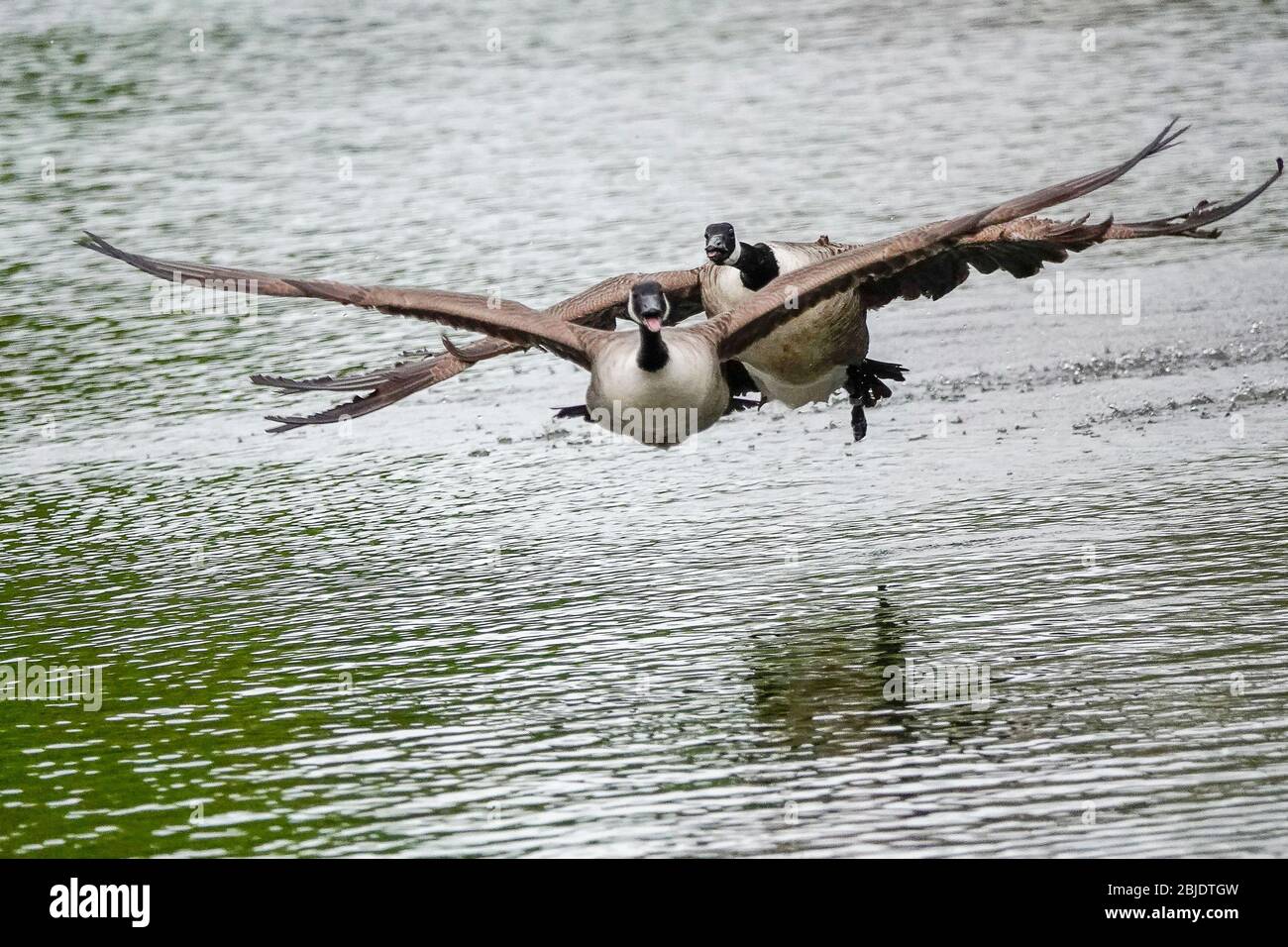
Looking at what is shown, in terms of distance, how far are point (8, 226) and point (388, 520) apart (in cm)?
968

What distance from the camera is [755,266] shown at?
39.2 ft

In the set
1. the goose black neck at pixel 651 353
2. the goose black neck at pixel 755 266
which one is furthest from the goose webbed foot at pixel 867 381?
the goose black neck at pixel 651 353

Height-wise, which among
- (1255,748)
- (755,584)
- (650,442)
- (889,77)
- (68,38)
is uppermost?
(68,38)

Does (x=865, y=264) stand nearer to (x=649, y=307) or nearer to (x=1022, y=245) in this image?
(x=649, y=307)

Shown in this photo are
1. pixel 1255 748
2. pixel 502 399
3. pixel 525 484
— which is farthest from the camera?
pixel 502 399

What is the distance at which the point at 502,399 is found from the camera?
1520cm

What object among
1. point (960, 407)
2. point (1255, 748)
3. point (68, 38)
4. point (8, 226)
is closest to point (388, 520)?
point (960, 407)

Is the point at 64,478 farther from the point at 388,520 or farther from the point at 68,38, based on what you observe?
the point at 68,38

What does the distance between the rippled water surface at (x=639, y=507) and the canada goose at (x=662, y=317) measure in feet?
3.47

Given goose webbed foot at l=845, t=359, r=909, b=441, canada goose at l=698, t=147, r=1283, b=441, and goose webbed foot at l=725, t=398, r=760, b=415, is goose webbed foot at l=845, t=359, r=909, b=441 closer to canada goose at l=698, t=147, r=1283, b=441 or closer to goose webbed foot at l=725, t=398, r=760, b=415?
canada goose at l=698, t=147, r=1283, b=441

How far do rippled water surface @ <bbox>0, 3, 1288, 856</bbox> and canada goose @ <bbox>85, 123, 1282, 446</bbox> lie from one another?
1057mm

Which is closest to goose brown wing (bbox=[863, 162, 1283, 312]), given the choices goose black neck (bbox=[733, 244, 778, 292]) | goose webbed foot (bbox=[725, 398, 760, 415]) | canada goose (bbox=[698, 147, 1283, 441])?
canada goose (bbox=[698, 147, 1283, 441])

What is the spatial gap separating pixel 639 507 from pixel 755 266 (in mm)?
1594

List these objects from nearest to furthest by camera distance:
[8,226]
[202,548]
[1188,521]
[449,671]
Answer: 1. [449,671]
2. [1188,521]
3. [202,548]
4. [8,226]
